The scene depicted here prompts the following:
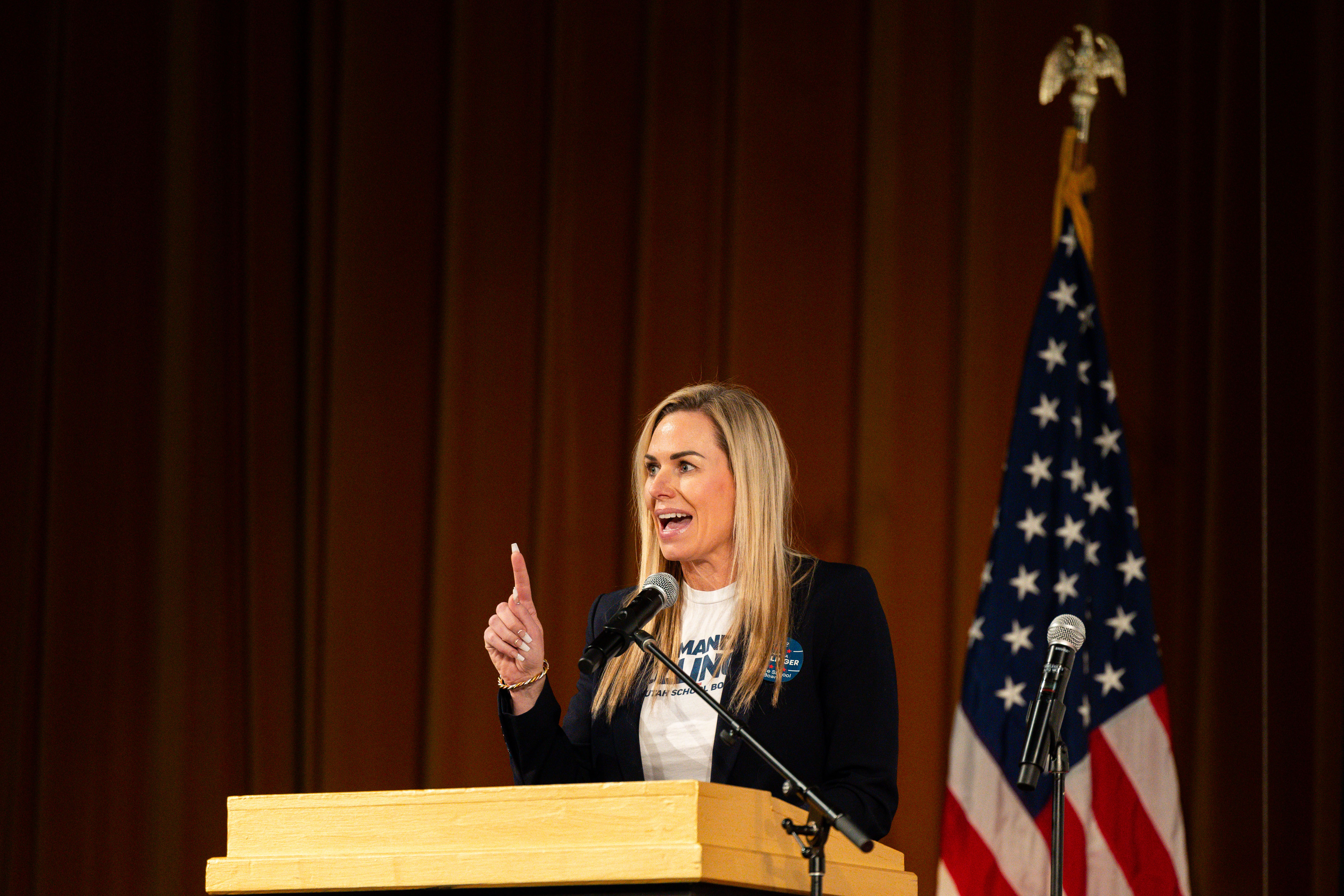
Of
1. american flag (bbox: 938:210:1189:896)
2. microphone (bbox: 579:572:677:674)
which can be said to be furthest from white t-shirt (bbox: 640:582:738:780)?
american flag (bbox: 938:210:1189:896)

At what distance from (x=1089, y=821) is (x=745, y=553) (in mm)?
1664

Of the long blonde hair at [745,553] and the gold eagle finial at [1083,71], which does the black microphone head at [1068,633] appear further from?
the gold eagle finial at [1083,71]

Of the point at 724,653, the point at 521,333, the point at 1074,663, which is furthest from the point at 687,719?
the point at 521,333

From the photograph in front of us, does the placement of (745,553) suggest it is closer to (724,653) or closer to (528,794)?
(724,653)

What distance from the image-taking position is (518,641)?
2.30 m

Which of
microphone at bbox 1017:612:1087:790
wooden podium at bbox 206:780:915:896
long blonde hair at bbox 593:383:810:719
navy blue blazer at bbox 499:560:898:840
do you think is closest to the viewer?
wooden podium at bbox 206:780:915:896

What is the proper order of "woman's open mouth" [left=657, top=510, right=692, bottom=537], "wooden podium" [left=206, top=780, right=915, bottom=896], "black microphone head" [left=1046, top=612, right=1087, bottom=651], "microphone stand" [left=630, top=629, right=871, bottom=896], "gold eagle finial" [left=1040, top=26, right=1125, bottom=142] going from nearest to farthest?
1. "wooden podium" [left=206, top=780, right=915, bottom=896]
2. "microphone stand" [left=630, top=629, right=871, bottom=896]
3. "black microphone head" [left=1046, top=612, right=1087, bottom=651]
4. "woman's open mouth" [left=657, top=510, right=692, bottom=537]
5. "gold eagle finial" [left=1040, top=26, right=1125, bottom=142]

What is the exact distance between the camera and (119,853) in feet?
15.2

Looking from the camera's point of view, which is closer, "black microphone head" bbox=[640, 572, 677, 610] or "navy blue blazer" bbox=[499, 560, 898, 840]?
"black microphone head" bbox=[640, 572, 677, 610]

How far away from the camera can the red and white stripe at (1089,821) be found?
3.72 meters

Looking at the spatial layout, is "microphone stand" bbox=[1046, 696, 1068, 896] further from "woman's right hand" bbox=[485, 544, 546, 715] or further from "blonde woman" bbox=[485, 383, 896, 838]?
"woman's right hand" bbox=[485, 544, 546, 715]

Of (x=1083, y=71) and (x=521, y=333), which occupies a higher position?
(x=1083, y=71)

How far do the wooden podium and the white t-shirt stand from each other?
0.52m

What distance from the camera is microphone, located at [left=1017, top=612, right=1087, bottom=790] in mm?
2031
